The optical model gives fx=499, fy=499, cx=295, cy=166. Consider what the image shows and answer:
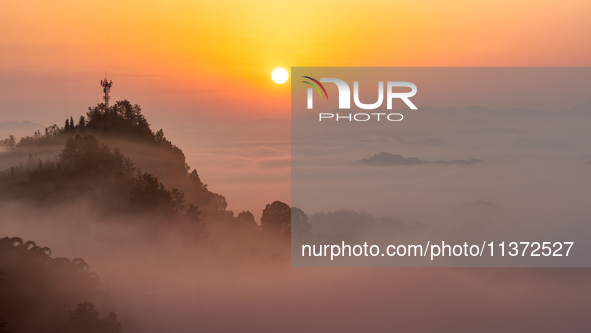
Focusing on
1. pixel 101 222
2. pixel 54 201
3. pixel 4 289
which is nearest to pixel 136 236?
pixel 101 222

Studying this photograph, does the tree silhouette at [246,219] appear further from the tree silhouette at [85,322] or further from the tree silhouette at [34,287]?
the tree silhouette at [85,322]

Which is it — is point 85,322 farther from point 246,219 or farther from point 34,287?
point 246,219

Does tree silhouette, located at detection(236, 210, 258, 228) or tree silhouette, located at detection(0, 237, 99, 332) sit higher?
tree silhouette, located at detection(236, 210, 258, 228)

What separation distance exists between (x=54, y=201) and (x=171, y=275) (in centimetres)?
4371

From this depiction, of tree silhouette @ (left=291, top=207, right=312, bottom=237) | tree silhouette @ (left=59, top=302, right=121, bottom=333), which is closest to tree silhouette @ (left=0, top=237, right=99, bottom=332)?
tree silhouette @ (left=59, top=302, right=121, bottom=333)

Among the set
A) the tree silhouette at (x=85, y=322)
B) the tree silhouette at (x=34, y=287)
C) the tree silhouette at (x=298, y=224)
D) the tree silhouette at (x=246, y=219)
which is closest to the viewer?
the tree silhouette at (x=34, y=287)

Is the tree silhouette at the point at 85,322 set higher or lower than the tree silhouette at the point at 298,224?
lower

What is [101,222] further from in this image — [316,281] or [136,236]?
[316,281]

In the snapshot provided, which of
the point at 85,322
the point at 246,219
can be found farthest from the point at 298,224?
the point at 85,322

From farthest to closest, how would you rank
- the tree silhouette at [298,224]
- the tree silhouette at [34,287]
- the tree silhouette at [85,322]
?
1. the tree silhouette at [298,224]
2. the tree silhouette at [85,322]
3. the tree silhouette at [34,287]

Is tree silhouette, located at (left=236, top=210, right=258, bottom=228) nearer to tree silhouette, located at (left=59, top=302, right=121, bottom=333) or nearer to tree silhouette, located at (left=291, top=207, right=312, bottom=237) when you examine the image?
tree silhouette, located at (left=291, top=207, right=312, bottom=237)

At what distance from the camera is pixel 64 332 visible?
8156 cm

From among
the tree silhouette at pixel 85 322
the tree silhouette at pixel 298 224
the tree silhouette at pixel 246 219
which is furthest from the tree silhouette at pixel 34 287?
the tree silhouette at pixel 298 224

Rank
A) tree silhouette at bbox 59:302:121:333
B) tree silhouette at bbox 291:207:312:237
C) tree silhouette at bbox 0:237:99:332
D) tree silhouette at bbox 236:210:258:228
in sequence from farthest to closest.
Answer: tree silhouette at bbox 236:210:258:228, tree silhouette at bbox 291:207:312:237, tree silhouette at bbox 59:302:121:333, tree silhouette at bbox 0:237:99:332
